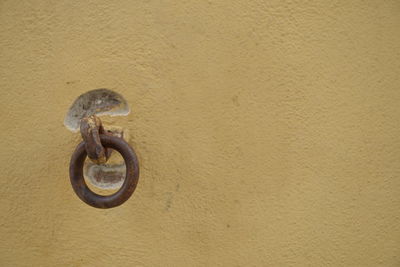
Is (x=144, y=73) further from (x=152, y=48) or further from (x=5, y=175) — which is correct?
(x=5, y=175)

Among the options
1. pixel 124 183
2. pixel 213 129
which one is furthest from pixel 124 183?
pixel 213 129

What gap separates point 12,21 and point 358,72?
63 cm

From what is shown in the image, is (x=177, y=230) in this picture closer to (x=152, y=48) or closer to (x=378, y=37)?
(x=152, y=48)

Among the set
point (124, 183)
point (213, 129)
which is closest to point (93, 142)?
point (124, 183)

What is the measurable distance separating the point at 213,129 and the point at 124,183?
0.19m

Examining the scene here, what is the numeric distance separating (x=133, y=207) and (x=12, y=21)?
1.30 ft

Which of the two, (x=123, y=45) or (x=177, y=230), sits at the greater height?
(x=123, y=45)

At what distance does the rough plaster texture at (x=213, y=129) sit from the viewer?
569 millimetres

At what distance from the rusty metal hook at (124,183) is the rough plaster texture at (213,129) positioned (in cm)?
8

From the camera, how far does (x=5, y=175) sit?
604 mm

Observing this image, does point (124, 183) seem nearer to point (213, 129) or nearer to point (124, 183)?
point (124, 183)

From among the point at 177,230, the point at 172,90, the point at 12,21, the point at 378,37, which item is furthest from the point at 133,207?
the point at 378,37

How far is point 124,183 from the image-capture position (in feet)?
1.68

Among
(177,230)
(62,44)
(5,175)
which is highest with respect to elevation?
(62,44)
